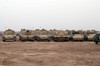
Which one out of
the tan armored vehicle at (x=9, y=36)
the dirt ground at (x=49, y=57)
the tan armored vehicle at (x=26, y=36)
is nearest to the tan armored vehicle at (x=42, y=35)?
the tan armored vehicle at (x=26, y=36)

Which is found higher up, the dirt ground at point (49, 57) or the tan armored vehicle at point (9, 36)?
the tan armored vehicle at point (9, 36)

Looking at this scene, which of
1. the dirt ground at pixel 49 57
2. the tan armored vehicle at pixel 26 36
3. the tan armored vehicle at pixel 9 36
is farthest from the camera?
the tan armored vehicle at pixel 26 36

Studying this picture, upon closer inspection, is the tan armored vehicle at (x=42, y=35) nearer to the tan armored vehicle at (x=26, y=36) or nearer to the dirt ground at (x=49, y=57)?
the tan armored vehicle at (x=26, y=36)

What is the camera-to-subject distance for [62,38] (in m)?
24.0

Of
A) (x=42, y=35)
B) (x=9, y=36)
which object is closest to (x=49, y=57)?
(x=9, y=36)

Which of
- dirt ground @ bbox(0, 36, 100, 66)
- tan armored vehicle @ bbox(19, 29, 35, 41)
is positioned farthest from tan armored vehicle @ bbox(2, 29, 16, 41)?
dirt ground @ bbox(0, 36, 100, 66)

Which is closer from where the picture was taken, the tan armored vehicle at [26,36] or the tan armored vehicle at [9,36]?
the tan armored vehicle at [9,36]

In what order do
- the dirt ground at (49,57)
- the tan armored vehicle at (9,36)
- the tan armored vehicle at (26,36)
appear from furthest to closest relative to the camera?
1. the tan armored vehicle at (26,36)
2. the tan armored vehicle at (9,36)
3. the dirt ground at (49,57)

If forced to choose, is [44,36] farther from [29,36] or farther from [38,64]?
[38,64]

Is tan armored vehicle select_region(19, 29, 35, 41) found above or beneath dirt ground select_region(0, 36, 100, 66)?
above

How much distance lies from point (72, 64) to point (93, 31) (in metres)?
18.8

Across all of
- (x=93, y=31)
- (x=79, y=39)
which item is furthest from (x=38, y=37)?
(x=93, y=31)

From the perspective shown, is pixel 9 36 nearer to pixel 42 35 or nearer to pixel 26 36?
pixel 26 36

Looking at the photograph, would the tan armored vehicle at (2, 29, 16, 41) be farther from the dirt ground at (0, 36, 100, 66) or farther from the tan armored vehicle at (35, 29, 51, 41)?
the dirt ground at (0, 36, 100, 66)
